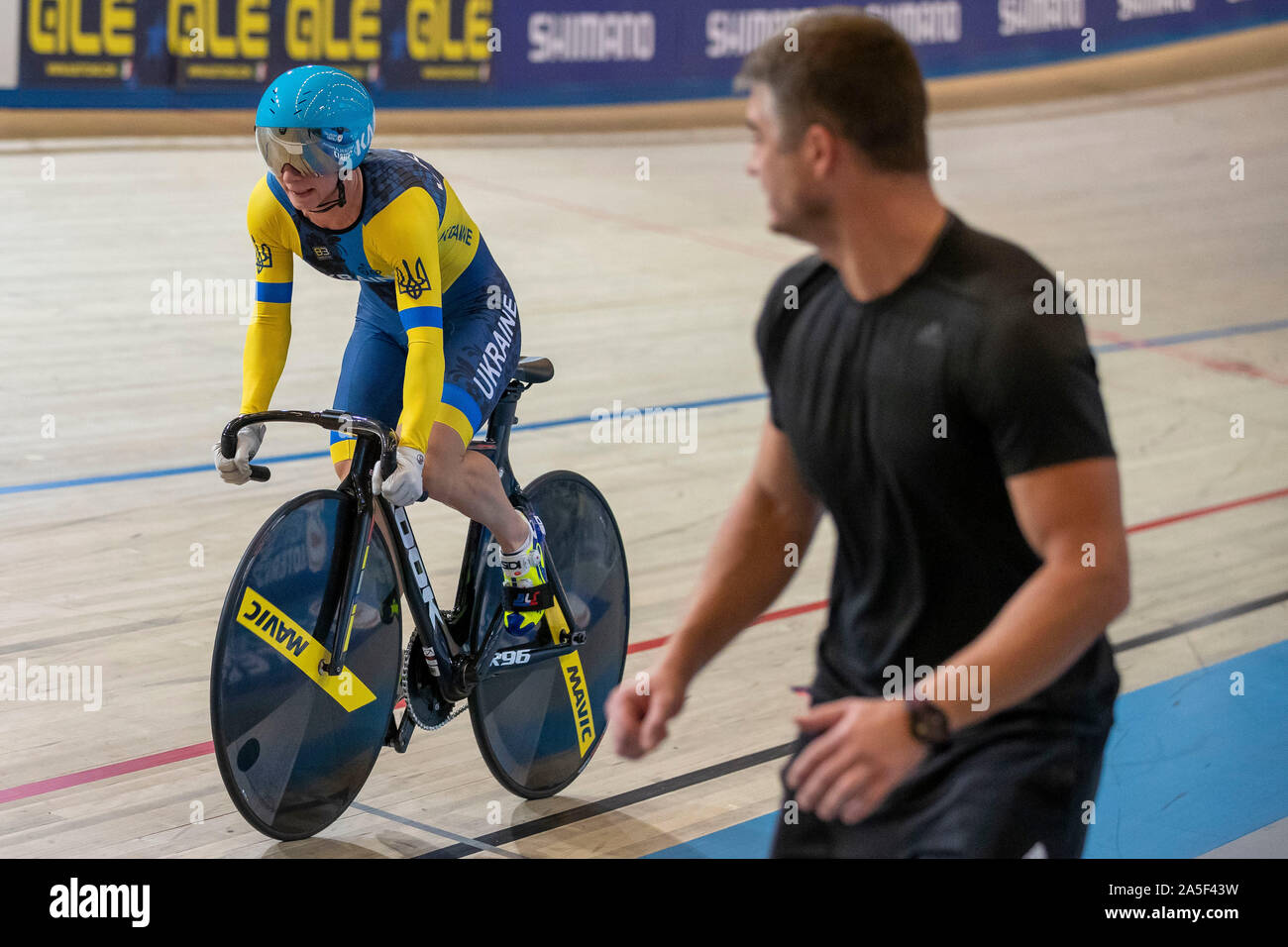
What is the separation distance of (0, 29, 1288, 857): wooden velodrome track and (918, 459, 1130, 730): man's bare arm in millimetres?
1938

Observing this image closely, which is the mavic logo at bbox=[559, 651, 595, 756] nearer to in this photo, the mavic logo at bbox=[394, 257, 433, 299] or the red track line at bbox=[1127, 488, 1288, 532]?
the mavic logo at bbox=[394, 257, 433, 299]

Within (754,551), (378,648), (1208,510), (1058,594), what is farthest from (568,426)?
(1058,594)

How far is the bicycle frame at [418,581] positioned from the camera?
115 inches

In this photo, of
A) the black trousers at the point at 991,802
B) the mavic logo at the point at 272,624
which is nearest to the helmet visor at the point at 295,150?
the mavic logo at the point at 272,624

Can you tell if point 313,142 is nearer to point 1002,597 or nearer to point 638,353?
point 1002,597

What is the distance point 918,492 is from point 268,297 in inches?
74.0

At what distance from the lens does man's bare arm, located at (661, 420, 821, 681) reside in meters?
1.85

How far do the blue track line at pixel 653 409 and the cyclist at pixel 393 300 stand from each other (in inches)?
86.2

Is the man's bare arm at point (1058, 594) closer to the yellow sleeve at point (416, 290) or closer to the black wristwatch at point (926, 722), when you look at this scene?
the black wristwatch at point (926, 722)

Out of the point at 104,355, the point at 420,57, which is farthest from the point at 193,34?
the point at 104,355

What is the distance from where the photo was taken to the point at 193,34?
11406 millimetres

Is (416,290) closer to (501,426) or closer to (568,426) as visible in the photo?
(501,426)
